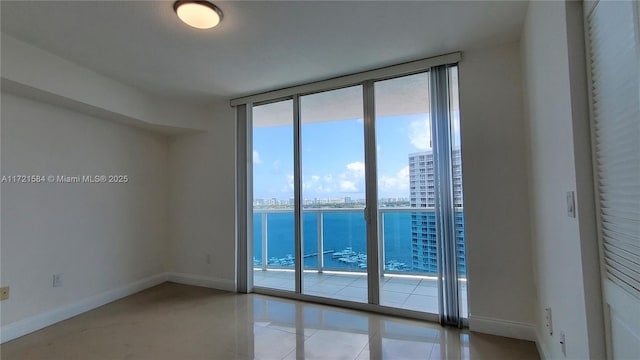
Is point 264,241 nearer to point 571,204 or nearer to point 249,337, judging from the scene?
point 249,337

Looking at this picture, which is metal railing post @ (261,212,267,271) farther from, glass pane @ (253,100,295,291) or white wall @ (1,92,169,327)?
white wall @ (1,92,169,327)

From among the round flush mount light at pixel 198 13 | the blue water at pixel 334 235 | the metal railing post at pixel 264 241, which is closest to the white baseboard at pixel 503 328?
the blue water at pixel 334 235

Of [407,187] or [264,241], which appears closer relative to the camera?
[407,187]

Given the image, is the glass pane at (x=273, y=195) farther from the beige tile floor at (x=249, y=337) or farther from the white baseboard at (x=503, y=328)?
the white baseboard at (x=503, y=328)

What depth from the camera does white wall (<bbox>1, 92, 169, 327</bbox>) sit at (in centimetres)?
266

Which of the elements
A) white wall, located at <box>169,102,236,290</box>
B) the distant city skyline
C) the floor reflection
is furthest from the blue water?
the floor reflection

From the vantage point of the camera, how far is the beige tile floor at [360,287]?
119 inches

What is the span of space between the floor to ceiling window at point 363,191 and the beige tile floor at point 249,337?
0.31m

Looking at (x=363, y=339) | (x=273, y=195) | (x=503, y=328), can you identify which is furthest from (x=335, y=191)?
(x=503, y=328)

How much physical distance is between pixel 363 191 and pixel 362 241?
21.3 inches

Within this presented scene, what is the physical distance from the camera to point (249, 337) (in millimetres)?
2533

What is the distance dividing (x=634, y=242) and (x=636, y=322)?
0.82ft

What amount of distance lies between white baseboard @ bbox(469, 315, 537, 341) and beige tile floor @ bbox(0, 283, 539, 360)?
7cm

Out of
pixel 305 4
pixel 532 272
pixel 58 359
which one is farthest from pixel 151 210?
pixel 532 272
